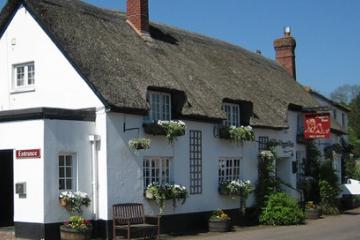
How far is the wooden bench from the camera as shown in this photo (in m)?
16.9

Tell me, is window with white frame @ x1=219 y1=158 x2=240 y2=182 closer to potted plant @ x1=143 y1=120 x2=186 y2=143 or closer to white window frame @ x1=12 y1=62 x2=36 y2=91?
potted plant @ x1=143 y1=120 x2=186 y2=143

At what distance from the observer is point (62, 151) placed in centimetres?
1664

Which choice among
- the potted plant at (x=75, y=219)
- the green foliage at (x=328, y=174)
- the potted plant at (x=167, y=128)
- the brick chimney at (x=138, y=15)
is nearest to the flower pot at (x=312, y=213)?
the green foliage at (x=328, y=174)

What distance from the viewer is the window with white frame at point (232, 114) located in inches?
885

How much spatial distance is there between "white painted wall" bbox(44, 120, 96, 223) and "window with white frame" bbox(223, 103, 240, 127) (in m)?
6.48

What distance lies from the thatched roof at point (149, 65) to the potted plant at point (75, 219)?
263 centimetres

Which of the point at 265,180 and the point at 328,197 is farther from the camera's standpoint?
the point at 328,197

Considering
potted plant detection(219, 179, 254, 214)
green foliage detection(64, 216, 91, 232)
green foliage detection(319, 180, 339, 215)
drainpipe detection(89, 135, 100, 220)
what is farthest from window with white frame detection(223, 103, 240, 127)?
green foliage detection(64, 216, 91, 232)

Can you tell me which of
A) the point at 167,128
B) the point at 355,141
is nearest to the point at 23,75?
the point at 167,128

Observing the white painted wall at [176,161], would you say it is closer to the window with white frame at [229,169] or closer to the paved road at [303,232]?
the window with white frame at [229,169]

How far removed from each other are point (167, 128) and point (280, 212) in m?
6.35

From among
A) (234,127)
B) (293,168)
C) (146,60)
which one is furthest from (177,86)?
(293,168)

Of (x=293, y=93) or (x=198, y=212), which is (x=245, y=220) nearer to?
(x=198, y=212)

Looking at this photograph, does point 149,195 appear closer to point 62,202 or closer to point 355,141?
point 62,202
